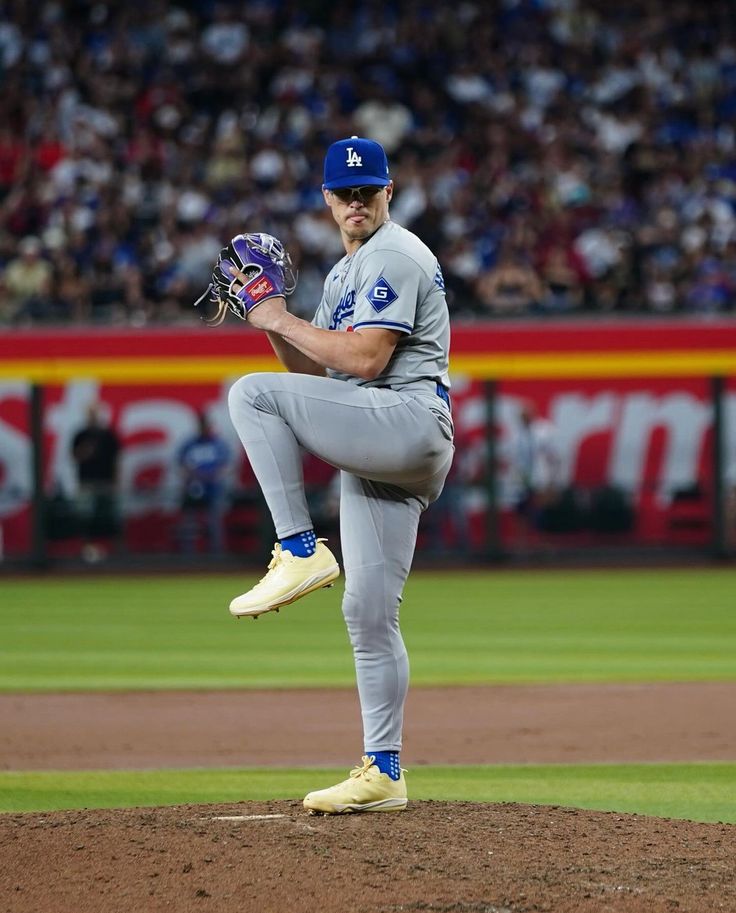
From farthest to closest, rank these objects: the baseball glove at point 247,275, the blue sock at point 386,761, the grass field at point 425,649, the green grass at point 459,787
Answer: the grass field at point 425,649, the green grass at point 459,787, the blue sock at point 386,761, the baseball glove at point 247,275

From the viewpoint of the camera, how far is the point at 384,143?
712 inches

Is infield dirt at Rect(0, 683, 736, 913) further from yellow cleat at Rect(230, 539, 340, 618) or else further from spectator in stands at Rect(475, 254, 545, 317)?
spectator in stands at Rect(475, 254, 545, 317)

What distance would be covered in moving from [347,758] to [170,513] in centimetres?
984

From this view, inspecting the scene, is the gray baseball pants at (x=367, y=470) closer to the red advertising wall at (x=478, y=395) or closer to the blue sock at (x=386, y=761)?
the blue sock at (x=386, y=761)

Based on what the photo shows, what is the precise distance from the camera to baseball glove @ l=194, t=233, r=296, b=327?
4.52 m

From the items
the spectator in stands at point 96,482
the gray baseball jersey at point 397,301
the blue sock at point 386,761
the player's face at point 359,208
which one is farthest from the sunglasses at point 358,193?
the spectator in stands at point 96,482

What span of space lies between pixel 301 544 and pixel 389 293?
0.80m

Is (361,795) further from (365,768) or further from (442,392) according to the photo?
(442,392)

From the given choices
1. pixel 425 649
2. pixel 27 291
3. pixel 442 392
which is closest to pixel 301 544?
pixel 442 392

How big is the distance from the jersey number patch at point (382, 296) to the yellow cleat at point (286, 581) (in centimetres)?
75

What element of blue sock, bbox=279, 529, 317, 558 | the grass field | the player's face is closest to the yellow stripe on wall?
the grass field

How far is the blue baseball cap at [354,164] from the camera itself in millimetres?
4469

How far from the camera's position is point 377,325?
4.41m

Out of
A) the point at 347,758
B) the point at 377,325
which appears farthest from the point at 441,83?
the point at 377,325
